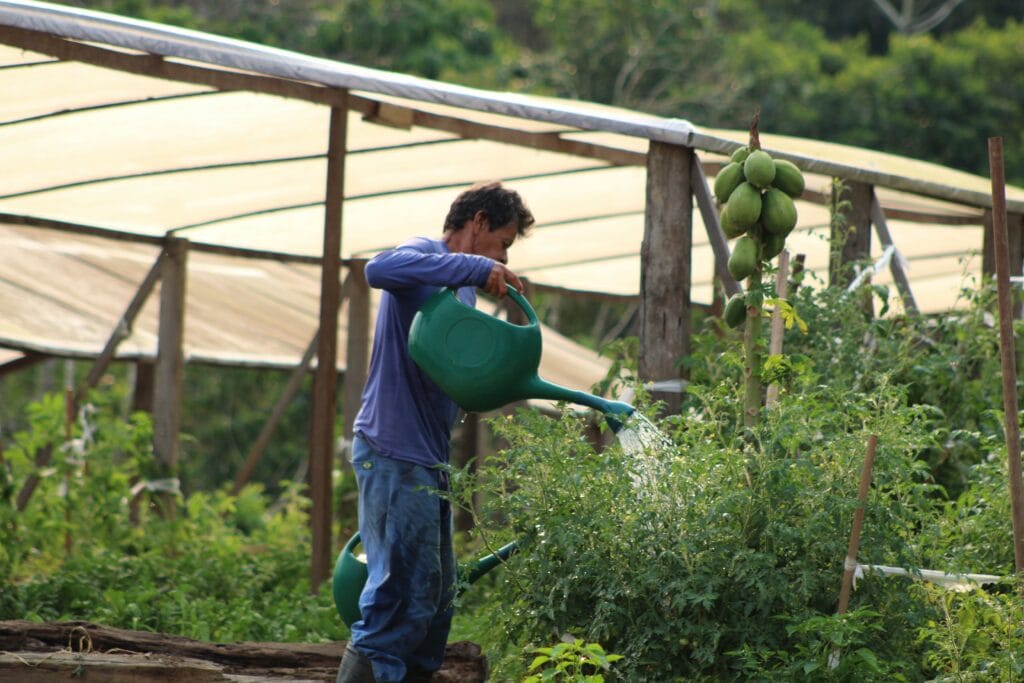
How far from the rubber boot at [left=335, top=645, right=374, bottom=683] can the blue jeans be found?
0.10ft

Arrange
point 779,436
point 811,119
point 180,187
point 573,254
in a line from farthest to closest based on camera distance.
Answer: point 811,119 < point 573,254 < point 180,187 < point 779,436

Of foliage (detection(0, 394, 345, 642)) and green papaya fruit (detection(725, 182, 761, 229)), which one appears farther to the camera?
foliage (detection(0, 394, 345, 642))

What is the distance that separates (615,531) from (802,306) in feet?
5.15

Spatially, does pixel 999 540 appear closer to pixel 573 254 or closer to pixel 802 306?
pixel 802 306

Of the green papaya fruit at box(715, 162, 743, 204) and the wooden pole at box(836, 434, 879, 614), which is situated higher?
the green papaya fruit at box(715, 162, 743, 204)

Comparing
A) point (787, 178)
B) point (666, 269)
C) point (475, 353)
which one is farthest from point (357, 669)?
point (666, 269)

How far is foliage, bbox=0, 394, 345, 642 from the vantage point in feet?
16.8

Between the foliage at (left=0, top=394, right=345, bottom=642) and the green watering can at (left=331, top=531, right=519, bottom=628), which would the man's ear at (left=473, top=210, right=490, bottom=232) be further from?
the foliage at (left=0, top=394, right=345, bottom=642)

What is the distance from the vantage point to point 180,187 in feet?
22.4

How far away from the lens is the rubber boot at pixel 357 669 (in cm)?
351

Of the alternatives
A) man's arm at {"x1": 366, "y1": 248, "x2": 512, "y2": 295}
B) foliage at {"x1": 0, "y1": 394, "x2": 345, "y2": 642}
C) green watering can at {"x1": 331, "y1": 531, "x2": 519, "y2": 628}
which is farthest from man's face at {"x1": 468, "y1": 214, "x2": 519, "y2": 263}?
foliage at {"x1": 0, "y1": 394, "x2": 345, "y2": 642}

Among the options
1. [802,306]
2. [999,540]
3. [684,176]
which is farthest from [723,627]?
[684,176]

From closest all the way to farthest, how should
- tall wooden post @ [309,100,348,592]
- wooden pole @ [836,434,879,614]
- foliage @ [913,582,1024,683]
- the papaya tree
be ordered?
foliage @ [913,582,1024,683]
wooden pole @ [836,434,879,614]
the papaya tree
tall wooden post @ [309,100,348,592]

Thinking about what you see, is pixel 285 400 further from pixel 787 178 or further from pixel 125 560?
pixel 787 178
